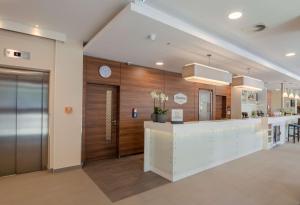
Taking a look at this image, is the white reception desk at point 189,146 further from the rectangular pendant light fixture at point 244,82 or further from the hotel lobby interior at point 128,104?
the rectangular pendant light fixture at point 244,82

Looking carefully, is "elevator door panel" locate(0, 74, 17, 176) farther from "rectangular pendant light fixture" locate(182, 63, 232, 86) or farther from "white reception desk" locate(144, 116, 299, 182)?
"rectangular pendant light fixture" locate(182, 63, 232, 86)

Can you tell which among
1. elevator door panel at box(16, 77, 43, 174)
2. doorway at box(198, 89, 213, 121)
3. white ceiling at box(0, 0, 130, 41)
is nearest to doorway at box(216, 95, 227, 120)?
doorway at box(198, 89, 213, 121)

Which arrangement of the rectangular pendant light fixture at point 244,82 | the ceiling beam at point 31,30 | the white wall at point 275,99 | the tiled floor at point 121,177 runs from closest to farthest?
the tiled floor at point 121,177 < the ceiling beam at point 31,30 < the rectangular pendant light fixture at point 244,82 < the white wall at point 275,99

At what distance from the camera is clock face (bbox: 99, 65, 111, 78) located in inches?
196

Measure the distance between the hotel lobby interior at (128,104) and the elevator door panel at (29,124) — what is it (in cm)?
2

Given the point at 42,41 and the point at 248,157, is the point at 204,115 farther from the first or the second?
the point at 42,41

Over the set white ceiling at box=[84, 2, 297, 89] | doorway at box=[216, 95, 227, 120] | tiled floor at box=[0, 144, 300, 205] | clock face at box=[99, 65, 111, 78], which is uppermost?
white ceiling at box=[84, 2, 297, 89]

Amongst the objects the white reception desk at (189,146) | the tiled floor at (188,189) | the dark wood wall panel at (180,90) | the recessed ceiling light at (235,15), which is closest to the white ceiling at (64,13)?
the recessed ceiling light at (235,15)

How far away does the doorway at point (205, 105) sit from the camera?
7.60 meters

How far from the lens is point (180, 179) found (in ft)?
12.2

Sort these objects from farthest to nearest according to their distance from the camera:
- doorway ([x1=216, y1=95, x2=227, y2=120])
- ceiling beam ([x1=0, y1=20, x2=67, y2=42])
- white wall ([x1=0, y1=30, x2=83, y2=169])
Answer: doorway ([x1=216, y1=95, x2=227, y2=120]) → white wall ([x1=0, y1=30, x2=83, y2=169]) → ceiling beam ([x1=0, y1=20, x2=67, y2=42])

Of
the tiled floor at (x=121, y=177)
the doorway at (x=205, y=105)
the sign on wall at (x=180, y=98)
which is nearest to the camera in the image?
the tiled floor at (x=121, y=177)

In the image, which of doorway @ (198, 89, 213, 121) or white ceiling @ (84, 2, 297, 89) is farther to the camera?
doorway @ (198, 89, 213, 121)

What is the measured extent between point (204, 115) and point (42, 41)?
6.25 metres
